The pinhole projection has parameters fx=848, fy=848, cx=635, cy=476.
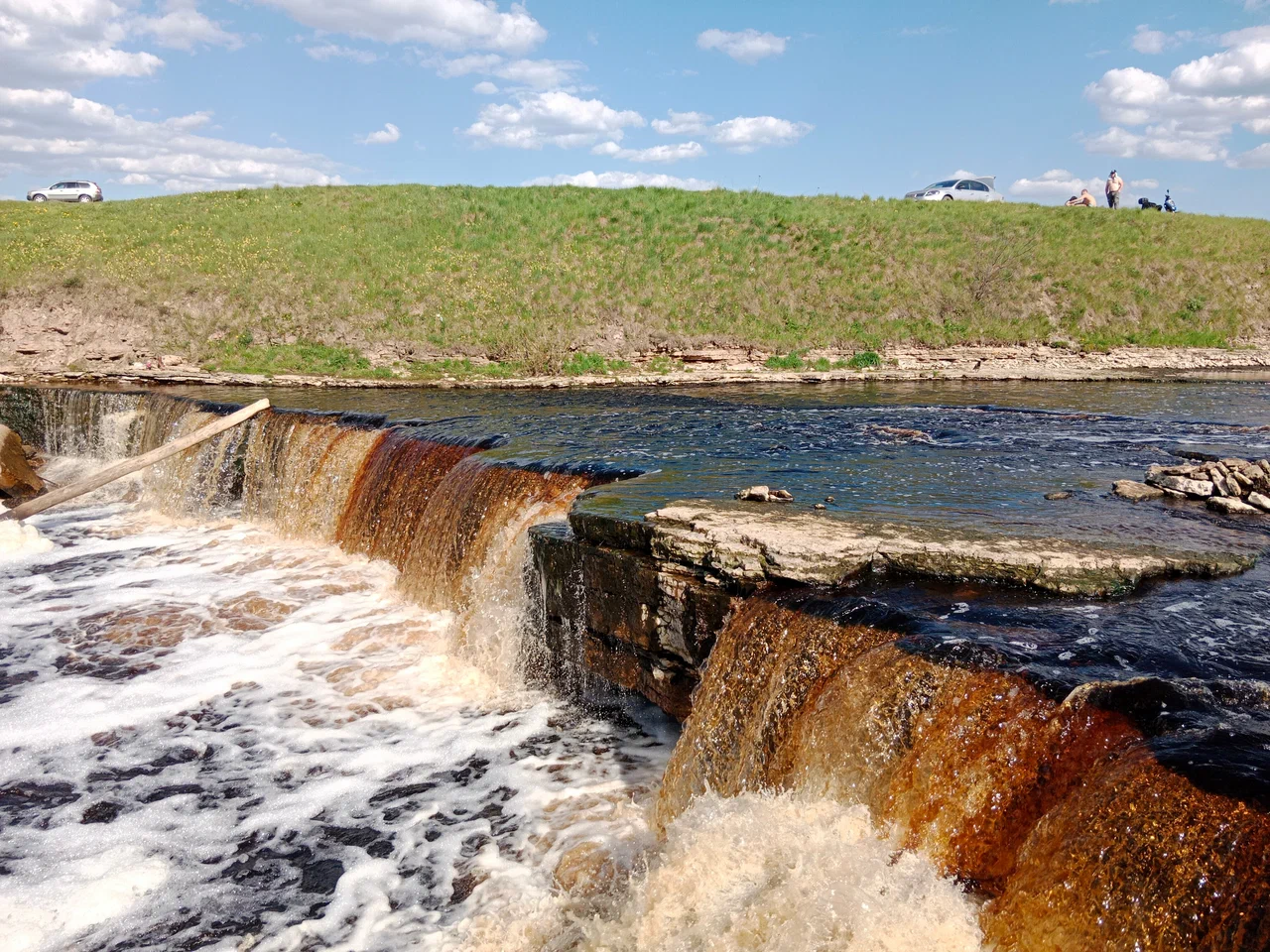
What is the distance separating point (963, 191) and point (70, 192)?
127 ft

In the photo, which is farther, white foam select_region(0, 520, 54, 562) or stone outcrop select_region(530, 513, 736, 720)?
white foam select_region(0, 520, 54, 562)

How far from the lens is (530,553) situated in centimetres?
703

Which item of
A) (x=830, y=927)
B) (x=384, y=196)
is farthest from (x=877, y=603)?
(x=384, y=196)

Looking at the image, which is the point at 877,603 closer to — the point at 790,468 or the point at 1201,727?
the point at 1201,727

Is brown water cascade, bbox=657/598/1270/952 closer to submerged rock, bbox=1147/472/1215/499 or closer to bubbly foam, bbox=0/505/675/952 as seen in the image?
bubbly foam, bbox=0/505/675/952

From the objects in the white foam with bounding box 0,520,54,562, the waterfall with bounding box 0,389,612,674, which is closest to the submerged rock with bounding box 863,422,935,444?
the waterfall with bounding box 0,389,612,674

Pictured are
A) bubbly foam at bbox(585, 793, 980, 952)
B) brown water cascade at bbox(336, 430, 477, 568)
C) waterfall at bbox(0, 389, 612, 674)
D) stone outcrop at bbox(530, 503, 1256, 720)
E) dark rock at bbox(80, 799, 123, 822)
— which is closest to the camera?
bubbly foam at bbox(585, 793, 980, 952)

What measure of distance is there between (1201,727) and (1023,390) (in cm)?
1638

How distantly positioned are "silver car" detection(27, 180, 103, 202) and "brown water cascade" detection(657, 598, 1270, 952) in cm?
4221

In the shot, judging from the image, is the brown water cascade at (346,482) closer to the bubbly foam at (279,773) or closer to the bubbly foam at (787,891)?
the bubbly foam at (279,773)

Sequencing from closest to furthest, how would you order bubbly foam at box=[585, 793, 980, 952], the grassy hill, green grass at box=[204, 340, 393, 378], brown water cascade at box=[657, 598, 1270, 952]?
1. brown water cascade at box=[657, 598, 1270, 952]
2. bubbly foam at box=[585, 793, 980, 952]
3. green grass at box=[204, 340, 393, 378]
4. the grassy hill

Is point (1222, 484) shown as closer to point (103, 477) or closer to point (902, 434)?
point (902, 434)

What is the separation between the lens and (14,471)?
13.9m

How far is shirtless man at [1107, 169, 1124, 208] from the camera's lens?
33.2 meters
